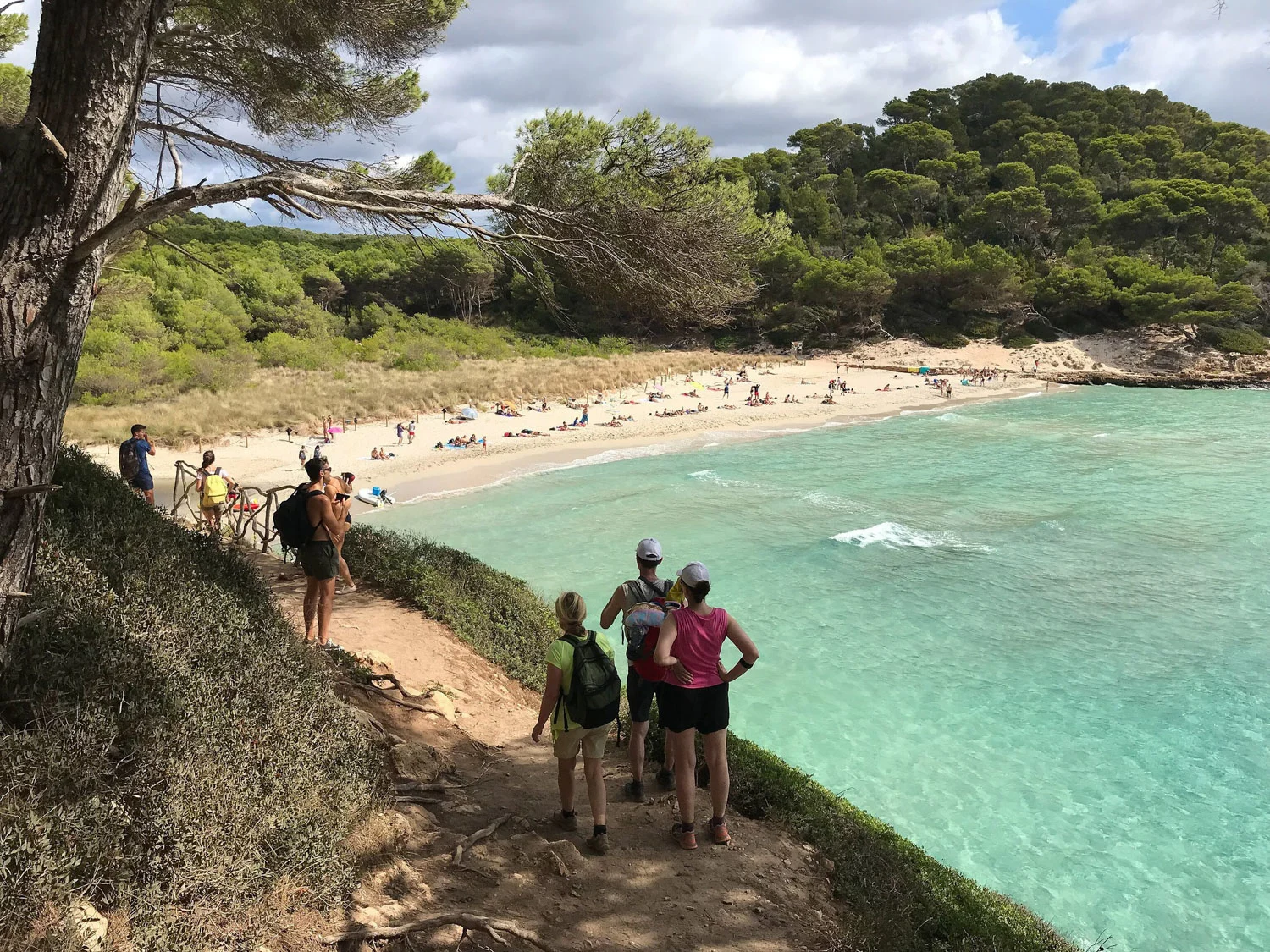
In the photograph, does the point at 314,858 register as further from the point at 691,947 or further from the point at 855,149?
the point at 855,149

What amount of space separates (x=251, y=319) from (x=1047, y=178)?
65324mm

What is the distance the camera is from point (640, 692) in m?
4.70

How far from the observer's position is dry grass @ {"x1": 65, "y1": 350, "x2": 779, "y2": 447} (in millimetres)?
22766

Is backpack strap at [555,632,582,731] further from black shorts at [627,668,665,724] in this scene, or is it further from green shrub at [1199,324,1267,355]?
green shrub at [1199,324,1267,355]

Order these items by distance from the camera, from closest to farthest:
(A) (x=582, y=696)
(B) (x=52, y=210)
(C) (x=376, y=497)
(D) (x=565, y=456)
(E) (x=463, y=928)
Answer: (B) (x=52, y=210) → (E) (x=463, y=928) → (A) (x=582, y=696) → (C) (x=376, y=497) → (D) (x=565, y=456)

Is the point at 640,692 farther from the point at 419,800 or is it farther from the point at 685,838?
the point at 419,800

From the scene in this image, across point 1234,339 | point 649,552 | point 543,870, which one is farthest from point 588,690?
point 1234,339

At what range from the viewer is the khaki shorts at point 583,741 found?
4195 mm

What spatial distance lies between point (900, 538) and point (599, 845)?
15.9 metres

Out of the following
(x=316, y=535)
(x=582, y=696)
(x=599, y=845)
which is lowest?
(x=599, y=845)

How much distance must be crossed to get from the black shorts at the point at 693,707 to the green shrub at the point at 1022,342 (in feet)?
192

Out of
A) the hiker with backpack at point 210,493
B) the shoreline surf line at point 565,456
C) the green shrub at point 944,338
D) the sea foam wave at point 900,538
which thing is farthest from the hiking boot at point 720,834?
the green shrub at point 944,338

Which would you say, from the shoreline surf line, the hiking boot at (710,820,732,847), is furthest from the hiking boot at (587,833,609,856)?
the shoreline surf line

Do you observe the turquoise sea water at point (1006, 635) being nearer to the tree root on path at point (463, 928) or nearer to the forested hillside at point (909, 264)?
the tree root on path at point (463, 928)
